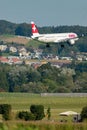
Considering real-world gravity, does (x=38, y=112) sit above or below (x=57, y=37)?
below

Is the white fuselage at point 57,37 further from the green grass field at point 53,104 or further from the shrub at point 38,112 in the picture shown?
the shrub at point 38,112

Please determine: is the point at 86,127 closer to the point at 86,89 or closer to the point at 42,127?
the point at 42,127

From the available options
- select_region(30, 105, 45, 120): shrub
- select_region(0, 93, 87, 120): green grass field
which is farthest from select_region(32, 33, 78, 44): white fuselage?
select_region(30, 105, 45, 120): shrub

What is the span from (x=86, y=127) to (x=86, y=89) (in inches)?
6609

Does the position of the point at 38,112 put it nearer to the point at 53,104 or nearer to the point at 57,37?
the point at 57,37

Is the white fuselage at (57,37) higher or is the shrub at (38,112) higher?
the white fuselage at (57,37)

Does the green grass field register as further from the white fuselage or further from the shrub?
the white fuselage

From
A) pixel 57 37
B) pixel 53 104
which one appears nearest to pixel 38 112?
pixel 57 37

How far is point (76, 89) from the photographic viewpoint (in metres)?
196

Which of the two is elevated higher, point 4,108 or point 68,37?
point 68,37

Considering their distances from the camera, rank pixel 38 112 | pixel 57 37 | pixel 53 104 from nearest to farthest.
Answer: pixel 38 112 < pixel 57 37 < pixel 53 104

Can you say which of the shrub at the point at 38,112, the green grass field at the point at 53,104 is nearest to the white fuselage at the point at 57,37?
the green grass field at the point at 53,104

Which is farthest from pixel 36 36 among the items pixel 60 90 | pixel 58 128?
pixel 58 128

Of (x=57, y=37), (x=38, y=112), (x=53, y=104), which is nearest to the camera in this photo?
(x=38, y=112)
